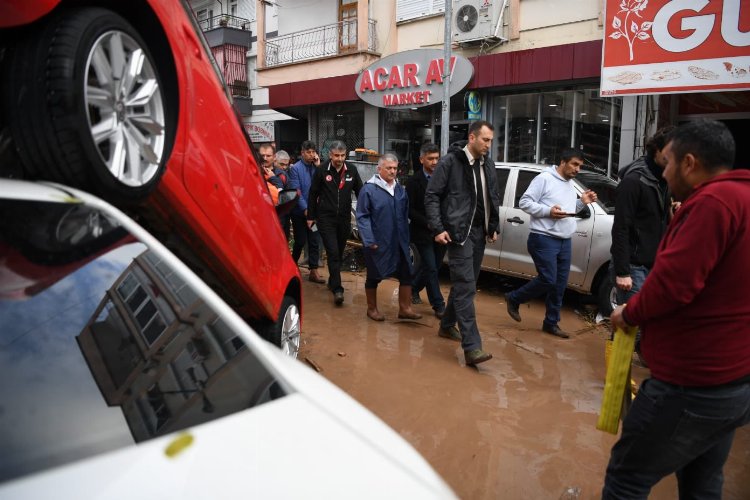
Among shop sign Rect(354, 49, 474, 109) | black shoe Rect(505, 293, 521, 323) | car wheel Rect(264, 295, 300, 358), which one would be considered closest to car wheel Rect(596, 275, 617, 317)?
black shoe Rect(505, 293, 521, 323)

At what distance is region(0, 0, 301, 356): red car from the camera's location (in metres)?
1.88

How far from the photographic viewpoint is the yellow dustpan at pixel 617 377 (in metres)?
2.16

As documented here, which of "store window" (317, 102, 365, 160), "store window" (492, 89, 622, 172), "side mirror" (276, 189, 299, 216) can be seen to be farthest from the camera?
"store window" (317, 102, 365, 160)

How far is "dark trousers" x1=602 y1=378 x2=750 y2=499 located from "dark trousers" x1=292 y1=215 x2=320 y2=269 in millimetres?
5681

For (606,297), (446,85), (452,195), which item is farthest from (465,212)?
(446,85)

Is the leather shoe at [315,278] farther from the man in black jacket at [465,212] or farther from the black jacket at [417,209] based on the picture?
the man in black jacket at [465,212]

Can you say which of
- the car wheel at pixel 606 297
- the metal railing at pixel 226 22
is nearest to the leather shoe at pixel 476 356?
the car wheel at pixel 606 297

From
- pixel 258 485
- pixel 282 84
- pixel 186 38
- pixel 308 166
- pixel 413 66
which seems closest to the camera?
→ pixel 258 485

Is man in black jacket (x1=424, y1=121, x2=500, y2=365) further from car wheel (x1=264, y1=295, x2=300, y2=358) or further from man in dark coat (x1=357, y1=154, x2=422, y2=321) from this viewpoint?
car wheel (x1=264, y1=295, x2=300, y2=358)

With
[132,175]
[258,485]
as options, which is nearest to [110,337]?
[258,485]

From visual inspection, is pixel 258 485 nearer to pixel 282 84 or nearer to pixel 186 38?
pixel 186 38

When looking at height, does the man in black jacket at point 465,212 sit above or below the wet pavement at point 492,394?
above

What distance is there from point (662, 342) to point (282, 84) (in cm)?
1440

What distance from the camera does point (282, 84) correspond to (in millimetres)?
15117
